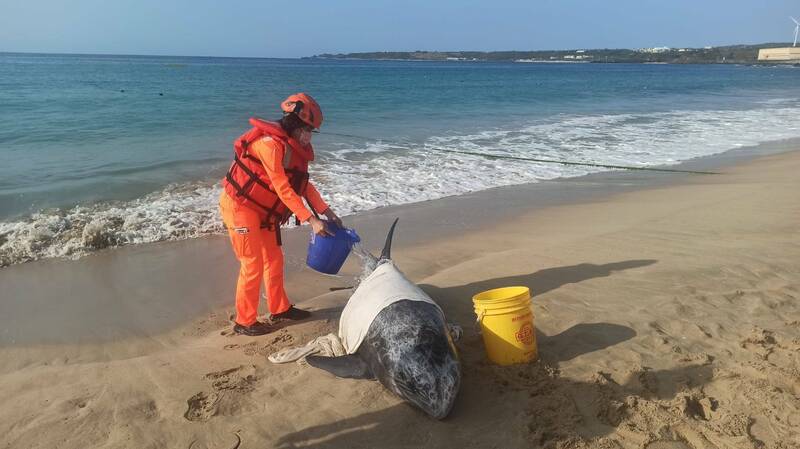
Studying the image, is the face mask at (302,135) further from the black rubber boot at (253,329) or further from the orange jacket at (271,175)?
the black rubber boot at (253,329)

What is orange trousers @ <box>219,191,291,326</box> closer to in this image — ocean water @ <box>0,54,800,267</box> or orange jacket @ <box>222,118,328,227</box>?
orange jacket @ <box>222,118,328,227</box>

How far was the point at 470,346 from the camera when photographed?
4148 millimetres

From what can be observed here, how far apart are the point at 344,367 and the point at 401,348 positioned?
414 millimetres

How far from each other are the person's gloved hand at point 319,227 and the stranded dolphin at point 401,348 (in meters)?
0.64

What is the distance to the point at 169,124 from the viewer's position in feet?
57.9

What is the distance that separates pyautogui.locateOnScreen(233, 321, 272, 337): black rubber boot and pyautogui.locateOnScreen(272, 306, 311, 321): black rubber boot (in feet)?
0.50

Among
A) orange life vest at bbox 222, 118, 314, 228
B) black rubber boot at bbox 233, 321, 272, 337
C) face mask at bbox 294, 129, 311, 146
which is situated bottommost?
black rubber boot at bbox 233, 321, 272, 337

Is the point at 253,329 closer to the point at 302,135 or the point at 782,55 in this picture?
the point at 302,135

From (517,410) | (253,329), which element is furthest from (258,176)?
(517,410)

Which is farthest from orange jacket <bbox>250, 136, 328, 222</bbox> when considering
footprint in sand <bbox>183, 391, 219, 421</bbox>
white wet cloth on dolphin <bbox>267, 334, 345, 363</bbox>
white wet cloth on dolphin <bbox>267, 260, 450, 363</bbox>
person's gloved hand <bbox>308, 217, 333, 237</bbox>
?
footprint in sand <bbox>183, 391, 219, 421</bbox>

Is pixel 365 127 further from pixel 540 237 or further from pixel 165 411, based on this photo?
pixel 165 411

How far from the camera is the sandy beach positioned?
323cm

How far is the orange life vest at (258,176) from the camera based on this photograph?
14.3 ft

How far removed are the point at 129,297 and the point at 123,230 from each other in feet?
7.16
